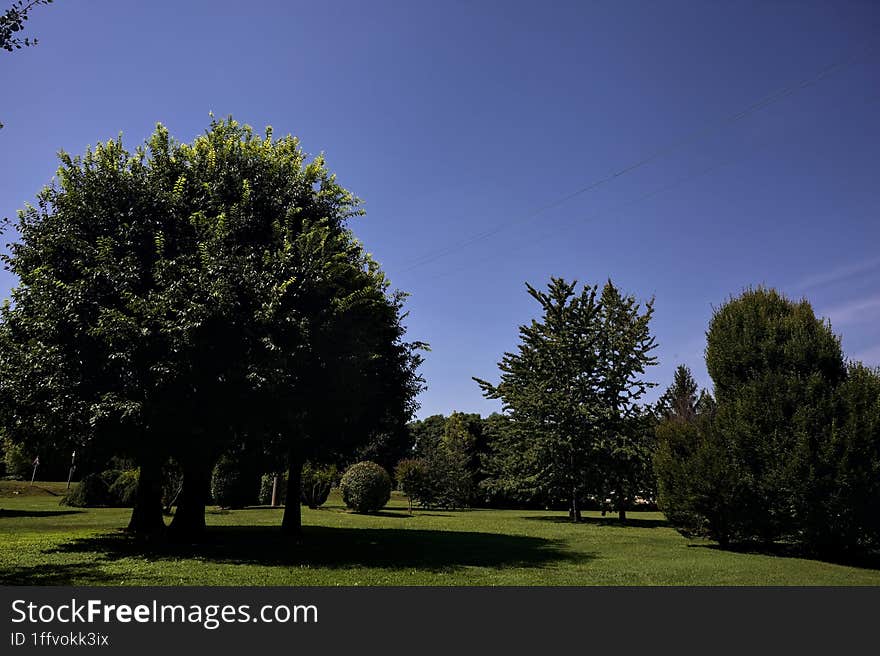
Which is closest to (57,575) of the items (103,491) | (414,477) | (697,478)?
(697,478)

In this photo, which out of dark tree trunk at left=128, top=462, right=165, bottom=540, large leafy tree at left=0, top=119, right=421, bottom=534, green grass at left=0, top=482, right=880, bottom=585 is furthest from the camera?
dark tree trunk at left=128, top=462, right=165, bottom=540

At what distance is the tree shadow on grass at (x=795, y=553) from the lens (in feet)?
56.6

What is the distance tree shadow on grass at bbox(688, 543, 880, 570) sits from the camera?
17266mm

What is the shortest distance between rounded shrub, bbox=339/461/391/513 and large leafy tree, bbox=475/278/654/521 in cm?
862

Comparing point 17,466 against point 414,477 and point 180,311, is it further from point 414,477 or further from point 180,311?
point 180,311

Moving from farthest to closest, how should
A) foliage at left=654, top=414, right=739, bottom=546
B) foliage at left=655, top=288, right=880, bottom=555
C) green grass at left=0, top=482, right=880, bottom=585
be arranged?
1. foliage at left=654, top=414, right=739, bottom=546
2. foliage at left=655, top=288, right=880, bottom=555
3. green grass at left=0, top=482, right=880, bottom=585

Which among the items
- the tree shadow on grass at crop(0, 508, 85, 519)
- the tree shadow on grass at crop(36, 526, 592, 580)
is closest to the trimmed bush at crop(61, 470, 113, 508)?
→ the tree shadow on grass at crop(0, 508, 85, 519)

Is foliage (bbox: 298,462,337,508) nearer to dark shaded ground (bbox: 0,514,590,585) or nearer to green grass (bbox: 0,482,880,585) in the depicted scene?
green grass (bbox: 0,482,880,585)

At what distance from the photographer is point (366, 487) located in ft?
121

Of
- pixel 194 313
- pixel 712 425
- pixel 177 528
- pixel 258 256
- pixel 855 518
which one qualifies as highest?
pixel 258 256

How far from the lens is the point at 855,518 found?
16297 millimetres
